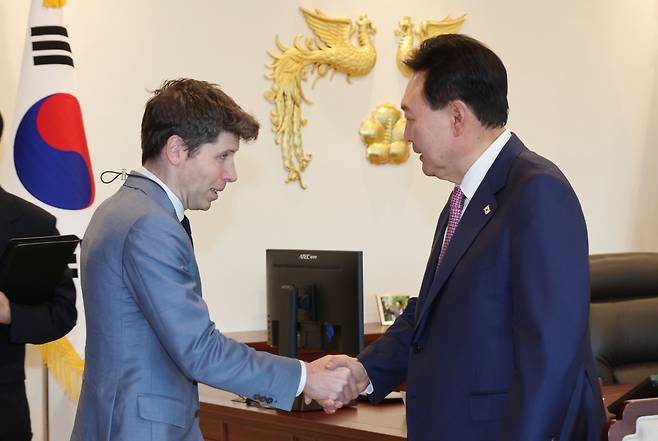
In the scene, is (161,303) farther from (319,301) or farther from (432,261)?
(319,301)

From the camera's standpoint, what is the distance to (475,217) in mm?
2395

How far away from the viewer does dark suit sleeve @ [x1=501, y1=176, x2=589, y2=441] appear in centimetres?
213

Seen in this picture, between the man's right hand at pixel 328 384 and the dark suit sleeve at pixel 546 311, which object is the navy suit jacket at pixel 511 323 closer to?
the dark suit sleeve at pixel 546 311

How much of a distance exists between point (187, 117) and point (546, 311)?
1.01 m

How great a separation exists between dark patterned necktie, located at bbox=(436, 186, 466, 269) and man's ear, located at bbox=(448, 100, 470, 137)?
0.58ft

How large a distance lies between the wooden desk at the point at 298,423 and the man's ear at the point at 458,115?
1179mm

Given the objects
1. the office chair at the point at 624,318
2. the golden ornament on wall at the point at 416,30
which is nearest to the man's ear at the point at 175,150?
the office chair at the point at 624,318

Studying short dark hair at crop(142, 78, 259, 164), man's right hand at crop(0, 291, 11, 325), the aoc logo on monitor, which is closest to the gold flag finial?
the aoc logo on monitor

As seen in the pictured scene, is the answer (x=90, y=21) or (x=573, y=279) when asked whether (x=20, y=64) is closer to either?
(x=90, y=21)

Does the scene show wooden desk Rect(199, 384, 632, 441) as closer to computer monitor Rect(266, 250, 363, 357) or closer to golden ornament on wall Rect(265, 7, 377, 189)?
computer monitor Rect(266, 250, 363, 357)

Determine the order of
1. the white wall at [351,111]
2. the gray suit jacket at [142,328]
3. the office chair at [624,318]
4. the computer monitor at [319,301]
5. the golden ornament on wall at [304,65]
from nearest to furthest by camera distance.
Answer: the gray suit jacket at [142,328], the computer monitor at [319,301], the office chair at [624,318], the white wall at [351,111], the golden ornament on wall at [304,65]

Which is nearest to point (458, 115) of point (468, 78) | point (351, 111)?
point (468, 78)

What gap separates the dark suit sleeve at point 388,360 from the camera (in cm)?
303

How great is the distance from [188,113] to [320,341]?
1706 mm
